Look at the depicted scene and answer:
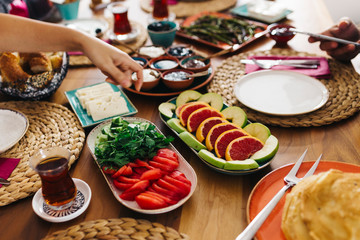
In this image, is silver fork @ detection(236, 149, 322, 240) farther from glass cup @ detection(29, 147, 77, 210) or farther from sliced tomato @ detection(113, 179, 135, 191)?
glass cup @ detection(29, 147, 77, 210)

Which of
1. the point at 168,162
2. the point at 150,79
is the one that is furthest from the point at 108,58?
the point at 168,162

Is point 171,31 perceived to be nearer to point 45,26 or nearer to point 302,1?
point 45,26

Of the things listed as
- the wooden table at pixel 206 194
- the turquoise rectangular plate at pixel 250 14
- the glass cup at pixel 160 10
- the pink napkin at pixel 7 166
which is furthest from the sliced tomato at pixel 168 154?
the turquoise rectangular plate at pixel 250 14

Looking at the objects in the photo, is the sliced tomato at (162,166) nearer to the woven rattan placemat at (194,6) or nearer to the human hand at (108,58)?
the human hand at (108,58)

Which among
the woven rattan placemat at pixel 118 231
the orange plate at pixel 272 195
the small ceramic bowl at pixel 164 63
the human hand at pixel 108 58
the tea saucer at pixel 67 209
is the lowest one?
the tea saucer at pixel 67 209

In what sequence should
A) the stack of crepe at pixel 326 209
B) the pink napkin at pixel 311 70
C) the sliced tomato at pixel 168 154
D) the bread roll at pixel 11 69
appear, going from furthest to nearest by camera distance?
1. the pink napkin at pixel 311 70
2. the bread roll at pixel 11 69
3. the sliced tomato at pixel 168 154
4. the stack of crepe at pixel 326 209

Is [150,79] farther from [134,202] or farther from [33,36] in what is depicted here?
[134,202]

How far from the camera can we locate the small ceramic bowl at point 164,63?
2.02 meters

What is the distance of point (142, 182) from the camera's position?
4.01 feet

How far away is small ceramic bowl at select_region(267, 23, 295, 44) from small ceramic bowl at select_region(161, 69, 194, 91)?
80 cm

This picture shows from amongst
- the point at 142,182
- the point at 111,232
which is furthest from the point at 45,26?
the point at 111,232

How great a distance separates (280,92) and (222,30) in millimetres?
932

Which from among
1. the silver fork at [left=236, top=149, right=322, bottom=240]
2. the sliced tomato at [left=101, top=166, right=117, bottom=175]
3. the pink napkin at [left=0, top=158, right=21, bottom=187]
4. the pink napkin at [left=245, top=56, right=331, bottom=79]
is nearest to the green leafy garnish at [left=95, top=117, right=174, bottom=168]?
the sliced tomato at [left=101, top=166, right=117, bottom=175]

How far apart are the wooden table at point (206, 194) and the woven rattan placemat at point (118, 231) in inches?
1.8
